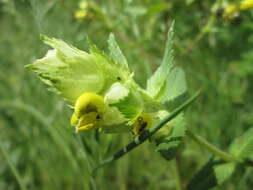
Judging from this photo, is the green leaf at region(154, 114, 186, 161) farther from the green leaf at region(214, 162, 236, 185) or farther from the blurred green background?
the blurred green background

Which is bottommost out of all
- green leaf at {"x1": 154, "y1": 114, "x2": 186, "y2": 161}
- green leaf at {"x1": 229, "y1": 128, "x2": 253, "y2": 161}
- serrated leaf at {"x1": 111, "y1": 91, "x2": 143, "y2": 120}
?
green leaf at {"x1": 229, "y1": 128, "x2": 253, "y2": 161}

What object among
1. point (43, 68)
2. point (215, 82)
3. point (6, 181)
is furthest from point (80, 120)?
point (6, 181)

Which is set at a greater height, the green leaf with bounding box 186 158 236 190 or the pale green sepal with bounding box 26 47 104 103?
the pale green sepal with bounding box 26 47 104 103

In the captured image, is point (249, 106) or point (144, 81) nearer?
point (249, 106)

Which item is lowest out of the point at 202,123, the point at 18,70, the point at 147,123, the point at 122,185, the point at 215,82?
the point at 122,185

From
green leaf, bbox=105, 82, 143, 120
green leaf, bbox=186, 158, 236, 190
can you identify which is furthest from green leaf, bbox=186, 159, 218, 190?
green leaf, bbox=105, 82, 143, 120

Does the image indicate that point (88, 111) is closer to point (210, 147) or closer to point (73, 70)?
point (73, 70)

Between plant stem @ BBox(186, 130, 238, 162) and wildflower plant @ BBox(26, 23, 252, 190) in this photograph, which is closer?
wildflower plant @ BBox(26, 23, 252, 190)

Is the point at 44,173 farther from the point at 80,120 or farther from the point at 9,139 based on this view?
the point at 80,120
